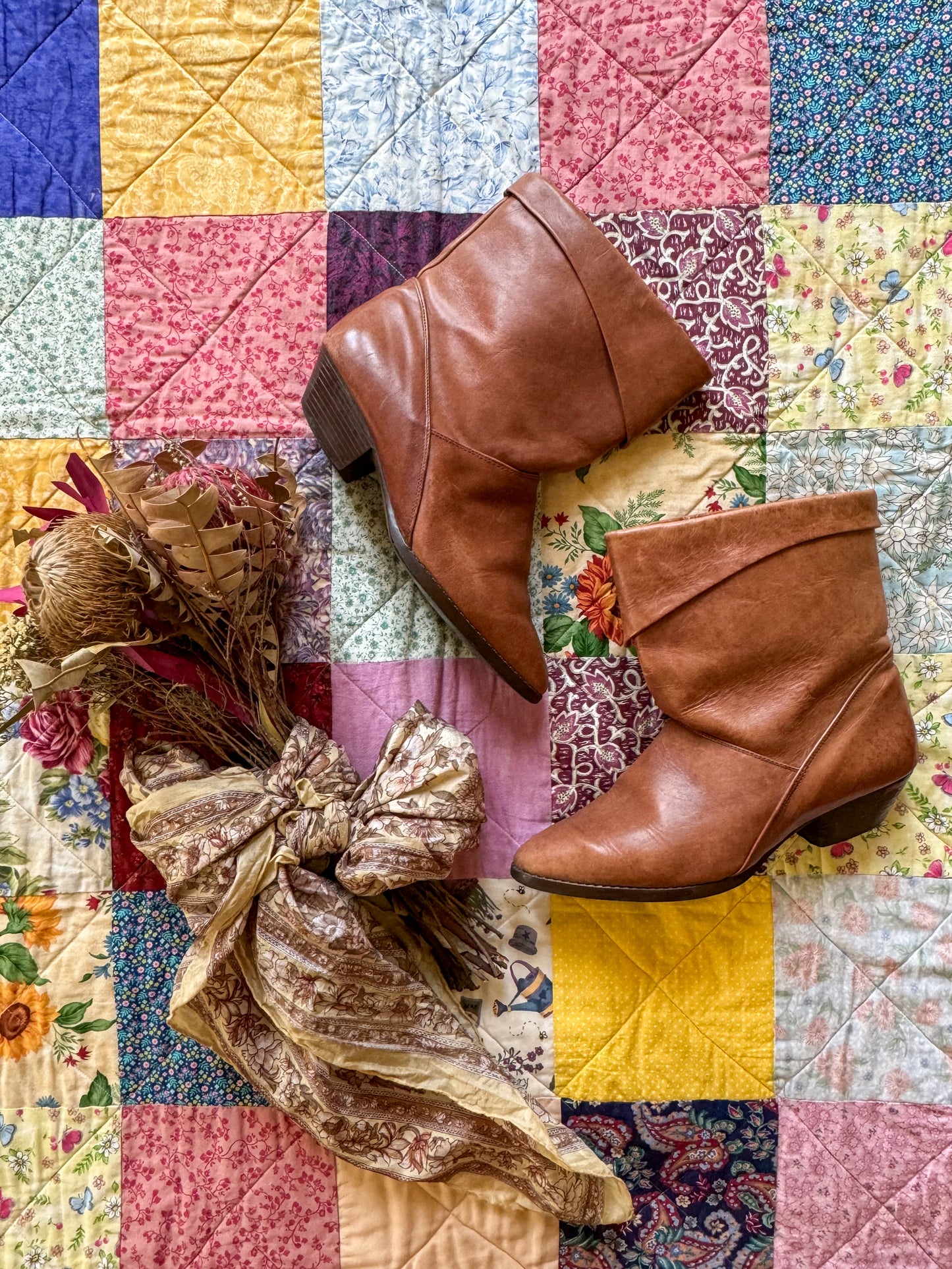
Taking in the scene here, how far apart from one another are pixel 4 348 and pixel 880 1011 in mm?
1369

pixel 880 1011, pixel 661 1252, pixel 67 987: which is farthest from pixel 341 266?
pixel 661 1252

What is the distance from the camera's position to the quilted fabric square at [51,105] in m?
1.07

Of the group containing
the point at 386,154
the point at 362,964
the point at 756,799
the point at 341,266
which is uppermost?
the point at 386,154

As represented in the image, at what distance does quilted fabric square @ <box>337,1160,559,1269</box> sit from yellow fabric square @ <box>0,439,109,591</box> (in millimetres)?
880

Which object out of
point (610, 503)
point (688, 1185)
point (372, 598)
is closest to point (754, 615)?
point (610, 503)

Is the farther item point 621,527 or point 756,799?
point 621,527

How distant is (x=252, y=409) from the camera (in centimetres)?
108

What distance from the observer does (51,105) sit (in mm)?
1077

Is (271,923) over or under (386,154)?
under

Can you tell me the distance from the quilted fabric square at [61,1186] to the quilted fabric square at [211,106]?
114 cm

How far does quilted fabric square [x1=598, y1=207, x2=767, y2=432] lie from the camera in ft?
3.48

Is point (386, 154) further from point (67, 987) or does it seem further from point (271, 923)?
point (67, 987)

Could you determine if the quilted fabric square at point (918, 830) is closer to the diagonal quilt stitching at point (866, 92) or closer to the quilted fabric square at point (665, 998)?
the quilted fabric square at point (665, 998)

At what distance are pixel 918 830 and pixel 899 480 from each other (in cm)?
43
